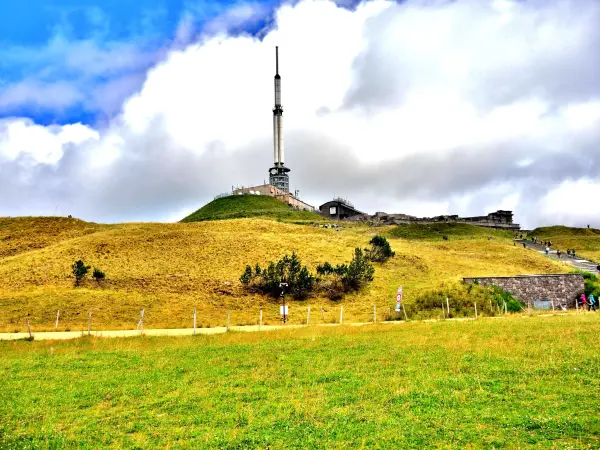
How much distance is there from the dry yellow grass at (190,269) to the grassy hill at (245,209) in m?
37.5

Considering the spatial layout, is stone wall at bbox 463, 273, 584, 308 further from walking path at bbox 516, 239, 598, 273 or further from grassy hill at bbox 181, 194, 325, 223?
grassy hill at bbox 181, 194, 325, 223

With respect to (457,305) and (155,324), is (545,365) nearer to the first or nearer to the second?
(457,305)

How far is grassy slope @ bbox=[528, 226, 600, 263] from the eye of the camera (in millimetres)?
97375

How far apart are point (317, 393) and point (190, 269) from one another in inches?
1842

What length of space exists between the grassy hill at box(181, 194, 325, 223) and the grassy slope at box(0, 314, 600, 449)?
10309cm

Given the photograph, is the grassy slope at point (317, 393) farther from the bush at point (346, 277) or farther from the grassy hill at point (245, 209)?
the grassy hill at point (245, 209)

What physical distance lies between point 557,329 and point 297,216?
104 m

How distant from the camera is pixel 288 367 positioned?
18.4m

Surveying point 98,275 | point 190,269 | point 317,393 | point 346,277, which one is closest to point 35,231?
point 98,275

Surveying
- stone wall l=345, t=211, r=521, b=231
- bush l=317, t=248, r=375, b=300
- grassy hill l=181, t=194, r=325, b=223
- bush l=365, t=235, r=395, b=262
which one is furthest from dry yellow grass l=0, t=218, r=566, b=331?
grassy hill l=181, t=194, r=325, b=223

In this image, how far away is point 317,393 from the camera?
1462 centimetres

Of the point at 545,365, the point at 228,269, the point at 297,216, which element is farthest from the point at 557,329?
the point at 297,216

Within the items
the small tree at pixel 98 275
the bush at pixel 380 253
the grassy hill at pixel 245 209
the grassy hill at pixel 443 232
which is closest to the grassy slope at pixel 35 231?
the small tree at pixel 98 275

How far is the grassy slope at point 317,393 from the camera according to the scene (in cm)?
1098
